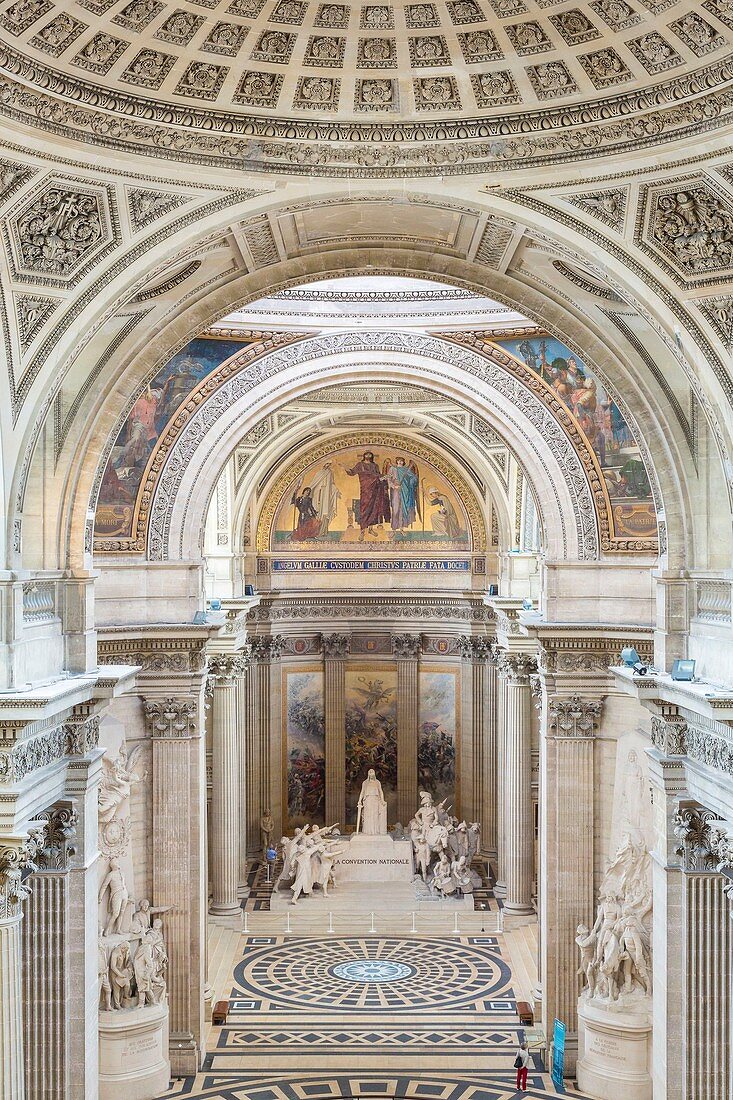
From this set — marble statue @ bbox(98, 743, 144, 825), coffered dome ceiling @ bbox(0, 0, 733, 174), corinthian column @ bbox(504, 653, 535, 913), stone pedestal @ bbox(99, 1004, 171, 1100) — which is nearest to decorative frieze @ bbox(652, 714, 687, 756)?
coffered dome ceiling @ bbox(0, 0, 733, 174)

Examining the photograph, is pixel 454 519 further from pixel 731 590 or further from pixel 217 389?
pixel 731 590

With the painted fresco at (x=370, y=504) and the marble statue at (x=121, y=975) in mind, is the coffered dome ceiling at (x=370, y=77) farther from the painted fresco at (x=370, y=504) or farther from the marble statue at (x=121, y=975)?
the painted fresco at (x=370, y=504)

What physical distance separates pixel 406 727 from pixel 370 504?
7.48m

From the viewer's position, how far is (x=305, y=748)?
1683 inches

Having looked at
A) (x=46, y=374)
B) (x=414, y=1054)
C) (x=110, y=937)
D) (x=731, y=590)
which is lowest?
(x=414, y=1054)

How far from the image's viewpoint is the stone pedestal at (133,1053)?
71.5 ft

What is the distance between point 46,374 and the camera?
1411 centimetres

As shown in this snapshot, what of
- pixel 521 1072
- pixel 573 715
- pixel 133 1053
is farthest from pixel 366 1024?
pixel 573 715

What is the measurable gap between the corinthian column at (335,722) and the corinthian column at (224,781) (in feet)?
29.5

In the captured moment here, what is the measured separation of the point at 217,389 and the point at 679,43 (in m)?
15.0

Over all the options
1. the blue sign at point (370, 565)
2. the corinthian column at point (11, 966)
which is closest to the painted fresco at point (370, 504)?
the blue sign at point (370, 565)

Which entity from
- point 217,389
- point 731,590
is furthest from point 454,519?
point 731,590

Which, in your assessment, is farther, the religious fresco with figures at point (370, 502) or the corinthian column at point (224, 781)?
the religious fresco with figures at point (370, 502)

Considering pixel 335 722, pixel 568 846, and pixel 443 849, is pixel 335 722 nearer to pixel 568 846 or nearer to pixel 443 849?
pixel 443 849
